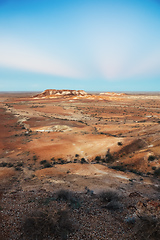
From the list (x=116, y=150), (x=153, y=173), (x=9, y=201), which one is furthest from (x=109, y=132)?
(x=9, y=201)

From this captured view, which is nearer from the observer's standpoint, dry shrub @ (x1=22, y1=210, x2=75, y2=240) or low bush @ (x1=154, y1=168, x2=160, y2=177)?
dry shrub @ (x1=22, y1=210, x2=75, y2=240)

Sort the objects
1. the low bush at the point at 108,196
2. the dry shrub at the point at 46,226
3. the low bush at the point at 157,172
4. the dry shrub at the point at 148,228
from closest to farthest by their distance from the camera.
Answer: the dry shrub at the point at 148,228, the dry shrub at the point at 46,226, the low bush at the point at 108,196, the low bush at the point at 157,172

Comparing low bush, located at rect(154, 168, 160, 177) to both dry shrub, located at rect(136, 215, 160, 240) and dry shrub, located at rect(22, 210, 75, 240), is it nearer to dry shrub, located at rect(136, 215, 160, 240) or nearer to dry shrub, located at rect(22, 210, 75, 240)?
dry shrub, located at rect(136, 215, 160, 240)

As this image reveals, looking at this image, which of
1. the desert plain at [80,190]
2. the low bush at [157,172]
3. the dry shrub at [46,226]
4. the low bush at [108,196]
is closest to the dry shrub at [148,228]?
the desert plain at [80,190]

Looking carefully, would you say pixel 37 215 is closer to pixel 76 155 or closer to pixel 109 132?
pixel 76 155

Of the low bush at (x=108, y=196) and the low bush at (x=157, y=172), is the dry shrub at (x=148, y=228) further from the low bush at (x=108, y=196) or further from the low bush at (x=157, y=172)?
the low bush at (x=157, y=172)

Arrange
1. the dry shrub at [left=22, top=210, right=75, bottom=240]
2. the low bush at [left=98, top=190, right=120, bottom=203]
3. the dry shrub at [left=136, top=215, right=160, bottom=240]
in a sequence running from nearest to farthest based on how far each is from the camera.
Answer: the dry shrub at [left=136, top=215, right=160, bottom=240] < the dry shrub at [left=22, top=210, right=75, bottom=240] < the low bush at [left=98, top=190, right=120, bottom=203]

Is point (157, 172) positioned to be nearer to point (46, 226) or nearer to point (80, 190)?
point (80, 190)

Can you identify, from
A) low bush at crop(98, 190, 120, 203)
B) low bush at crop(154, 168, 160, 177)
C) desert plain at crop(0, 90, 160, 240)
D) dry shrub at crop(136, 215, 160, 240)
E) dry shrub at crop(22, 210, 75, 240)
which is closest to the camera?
dry shrub at crop(136, 215, 160, 240)

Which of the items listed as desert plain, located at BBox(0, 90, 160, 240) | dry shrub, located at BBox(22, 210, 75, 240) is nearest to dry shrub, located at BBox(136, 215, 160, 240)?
desert plain, located at BBox(0, 90, 160, 240)

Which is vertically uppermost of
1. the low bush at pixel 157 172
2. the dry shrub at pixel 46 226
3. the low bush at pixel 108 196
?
the dry shrub at pixel 46 226

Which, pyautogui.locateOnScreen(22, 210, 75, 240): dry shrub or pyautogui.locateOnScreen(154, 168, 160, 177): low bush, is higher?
pyautogui.locateOnScreen(22, 210, 75, 240): dry shrub
